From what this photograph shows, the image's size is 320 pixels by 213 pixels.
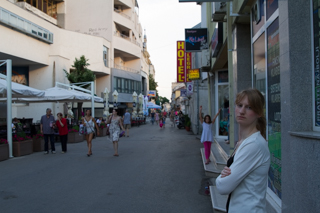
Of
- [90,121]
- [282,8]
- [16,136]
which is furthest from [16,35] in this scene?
[282,8]

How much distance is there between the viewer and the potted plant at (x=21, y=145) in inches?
421

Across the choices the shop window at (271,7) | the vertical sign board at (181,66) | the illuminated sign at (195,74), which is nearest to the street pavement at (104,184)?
the shop window at (271,7)

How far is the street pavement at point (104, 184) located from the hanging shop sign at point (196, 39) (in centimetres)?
599

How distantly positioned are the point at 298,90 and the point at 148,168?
228 inches

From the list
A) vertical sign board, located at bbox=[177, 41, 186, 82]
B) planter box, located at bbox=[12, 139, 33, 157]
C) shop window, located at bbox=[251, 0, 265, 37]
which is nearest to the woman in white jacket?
shop window, located at bbox=[251, 0, 265, 37]

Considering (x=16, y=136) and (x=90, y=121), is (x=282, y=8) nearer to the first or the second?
(x=90, y=121)

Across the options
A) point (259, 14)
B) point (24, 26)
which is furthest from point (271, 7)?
point (24, 26)

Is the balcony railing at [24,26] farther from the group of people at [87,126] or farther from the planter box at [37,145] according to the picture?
the group of people at [87,126]

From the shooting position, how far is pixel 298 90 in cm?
328

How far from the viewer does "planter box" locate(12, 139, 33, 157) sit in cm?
1069

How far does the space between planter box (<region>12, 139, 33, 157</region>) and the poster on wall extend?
9433 millimetres

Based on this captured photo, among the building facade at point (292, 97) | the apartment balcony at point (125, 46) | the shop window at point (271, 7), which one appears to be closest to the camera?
the building facade at point (292, 97)

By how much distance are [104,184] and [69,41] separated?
27.7 m

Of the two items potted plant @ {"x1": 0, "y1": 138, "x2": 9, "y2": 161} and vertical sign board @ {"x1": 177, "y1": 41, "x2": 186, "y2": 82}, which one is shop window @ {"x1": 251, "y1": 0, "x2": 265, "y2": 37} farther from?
vertical sign board @ {"x1": 177, "y1": 41, "x2": 186, "y2": 82}
